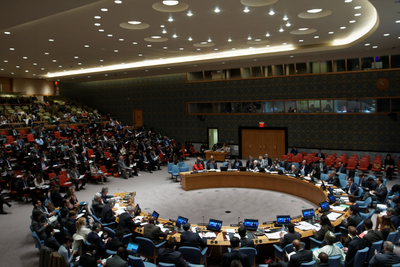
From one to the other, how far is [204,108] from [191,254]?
15.9 metres

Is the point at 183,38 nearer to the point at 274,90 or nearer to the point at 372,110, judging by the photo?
the point at 274,90

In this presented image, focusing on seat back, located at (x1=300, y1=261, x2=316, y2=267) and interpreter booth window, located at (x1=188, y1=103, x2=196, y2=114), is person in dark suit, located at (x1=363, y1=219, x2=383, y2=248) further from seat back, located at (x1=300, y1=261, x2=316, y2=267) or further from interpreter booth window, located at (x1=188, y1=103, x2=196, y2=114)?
interpreter booth window, located at (x1=188, y1=103, x2=196, y2=114)

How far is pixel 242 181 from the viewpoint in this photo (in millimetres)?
13156

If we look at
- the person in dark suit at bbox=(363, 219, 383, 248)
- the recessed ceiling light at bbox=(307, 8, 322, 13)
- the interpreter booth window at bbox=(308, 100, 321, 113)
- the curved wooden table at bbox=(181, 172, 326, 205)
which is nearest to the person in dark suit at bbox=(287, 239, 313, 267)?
the person in dark suit at bbox=(363, 219, 383, 248)

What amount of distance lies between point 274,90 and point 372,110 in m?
5.45

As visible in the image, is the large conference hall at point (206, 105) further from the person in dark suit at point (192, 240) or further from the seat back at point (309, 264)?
the seat back at point (309, 264)

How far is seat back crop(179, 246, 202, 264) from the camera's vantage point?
574 cm

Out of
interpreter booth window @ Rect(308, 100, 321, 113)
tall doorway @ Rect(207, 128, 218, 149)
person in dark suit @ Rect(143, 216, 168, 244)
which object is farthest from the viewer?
tall doorway @ Rect(207, 128, 218, 149)

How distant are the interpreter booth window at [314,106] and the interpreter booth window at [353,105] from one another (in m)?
1.55

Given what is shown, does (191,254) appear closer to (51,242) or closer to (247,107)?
(51,242)

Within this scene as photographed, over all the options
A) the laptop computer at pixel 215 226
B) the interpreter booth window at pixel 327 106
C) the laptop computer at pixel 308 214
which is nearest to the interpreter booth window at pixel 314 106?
the interpreter booth window at pixel 327 106

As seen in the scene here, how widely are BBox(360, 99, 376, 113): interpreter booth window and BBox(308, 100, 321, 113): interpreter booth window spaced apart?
220cm

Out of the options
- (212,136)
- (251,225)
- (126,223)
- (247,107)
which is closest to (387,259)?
(251,225)

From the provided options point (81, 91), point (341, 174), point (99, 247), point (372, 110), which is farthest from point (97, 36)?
point (81, 91)
